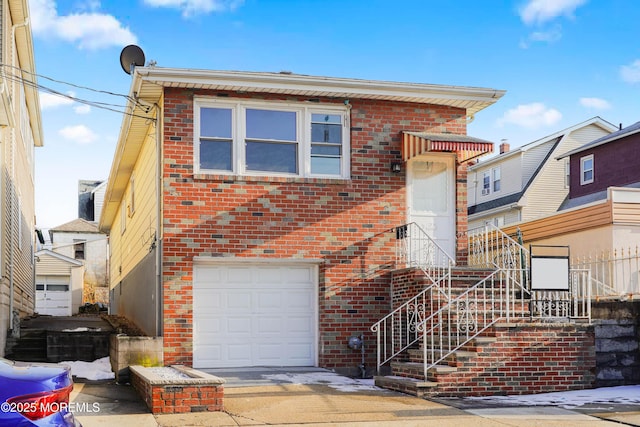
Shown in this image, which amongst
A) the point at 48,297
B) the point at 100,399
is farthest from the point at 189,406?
the point at 48,297

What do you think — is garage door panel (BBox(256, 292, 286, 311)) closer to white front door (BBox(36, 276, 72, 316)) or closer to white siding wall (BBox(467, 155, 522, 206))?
white siding wall (BBox(467, 155, 522, 206))

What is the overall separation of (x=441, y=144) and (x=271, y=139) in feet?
10.1

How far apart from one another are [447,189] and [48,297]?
29516 millimetres

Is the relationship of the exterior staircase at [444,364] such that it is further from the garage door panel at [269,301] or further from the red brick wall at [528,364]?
the garage door panel at [269,301]

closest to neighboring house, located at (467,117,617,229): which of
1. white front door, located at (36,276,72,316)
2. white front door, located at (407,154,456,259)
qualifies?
white front door, located at (407,154,456,259)

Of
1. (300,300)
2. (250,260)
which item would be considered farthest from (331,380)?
(250,260)

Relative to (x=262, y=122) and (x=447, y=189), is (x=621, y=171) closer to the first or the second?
(x=447, y=189)

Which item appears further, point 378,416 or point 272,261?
point 272,261

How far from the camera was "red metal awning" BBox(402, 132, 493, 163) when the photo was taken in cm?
1391

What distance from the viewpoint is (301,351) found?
1416 cm

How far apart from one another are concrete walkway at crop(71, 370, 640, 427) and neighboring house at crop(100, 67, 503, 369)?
8.36 feet

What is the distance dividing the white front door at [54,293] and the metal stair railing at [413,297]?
28.3 meters

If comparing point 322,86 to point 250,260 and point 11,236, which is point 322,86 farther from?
point 11,236

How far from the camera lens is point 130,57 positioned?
602 inches
